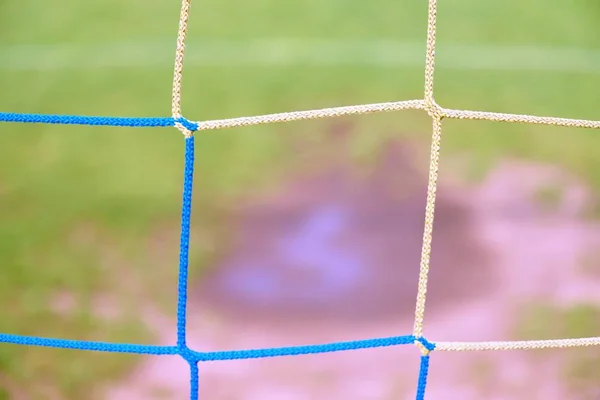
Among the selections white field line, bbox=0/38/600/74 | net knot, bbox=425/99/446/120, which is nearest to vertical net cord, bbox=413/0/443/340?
net knot, bbox=425/99/446/120

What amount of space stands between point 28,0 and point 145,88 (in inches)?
48.4

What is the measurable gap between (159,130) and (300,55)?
38.5 inches

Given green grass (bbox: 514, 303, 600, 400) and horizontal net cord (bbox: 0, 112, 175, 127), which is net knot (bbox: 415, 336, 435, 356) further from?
green grass (bbox: 514, 303, 600, 400)

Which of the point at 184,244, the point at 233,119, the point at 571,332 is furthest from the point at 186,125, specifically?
the point at 571,332

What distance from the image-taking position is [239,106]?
2.62 m

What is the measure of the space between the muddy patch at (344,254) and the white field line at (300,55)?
3.79 ft

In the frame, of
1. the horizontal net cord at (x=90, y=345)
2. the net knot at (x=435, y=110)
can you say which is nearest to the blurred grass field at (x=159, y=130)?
the horizontal net cord at (x=90, y=345)

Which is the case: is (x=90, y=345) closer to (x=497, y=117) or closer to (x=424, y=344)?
(x=424, y=344)

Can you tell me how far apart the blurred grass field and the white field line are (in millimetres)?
20

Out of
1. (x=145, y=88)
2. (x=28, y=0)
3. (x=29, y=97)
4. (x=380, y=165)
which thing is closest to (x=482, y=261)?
(x=380, y=165)

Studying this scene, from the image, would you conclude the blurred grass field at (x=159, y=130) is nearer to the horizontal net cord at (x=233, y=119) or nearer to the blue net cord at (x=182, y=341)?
the blue net cord at (x=182, y=341)

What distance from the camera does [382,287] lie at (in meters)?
1.74

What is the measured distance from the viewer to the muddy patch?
1688 millimetres

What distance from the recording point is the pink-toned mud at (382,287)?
1.45 meters
